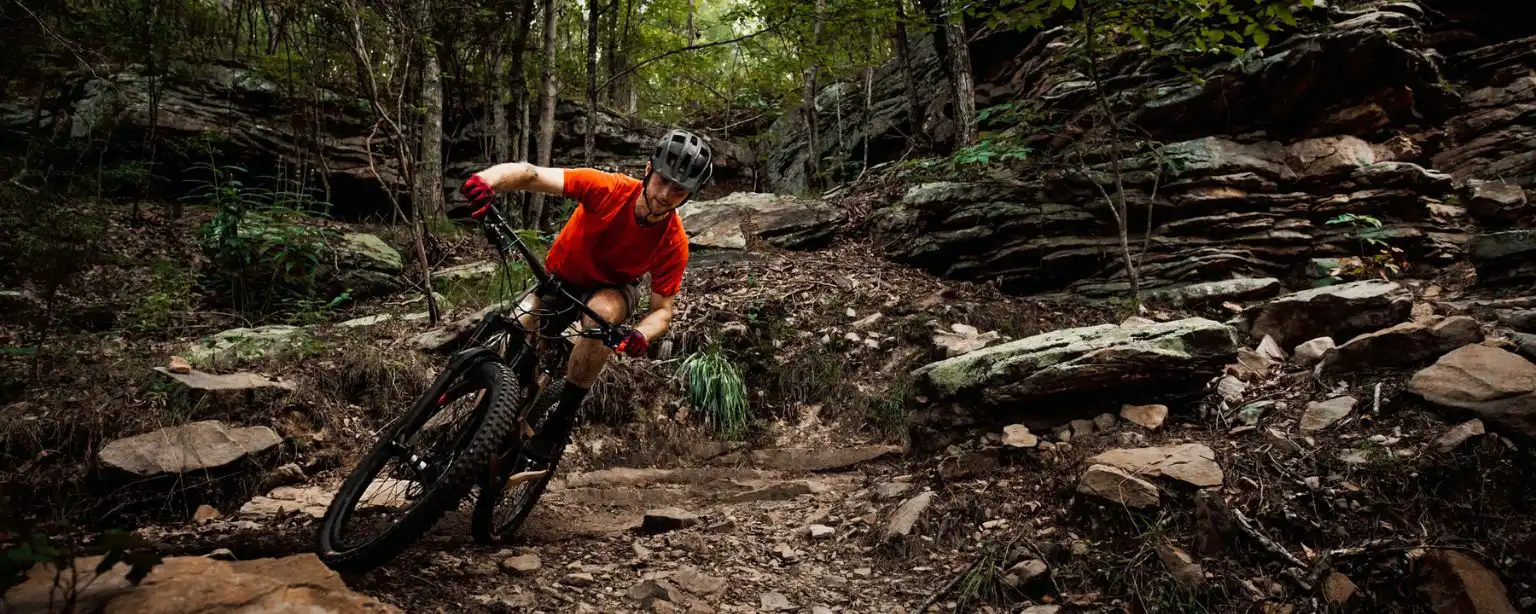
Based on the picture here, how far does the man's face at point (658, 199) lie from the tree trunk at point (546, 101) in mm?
6546

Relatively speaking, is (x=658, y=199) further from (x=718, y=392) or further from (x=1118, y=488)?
(x=718, y=392)

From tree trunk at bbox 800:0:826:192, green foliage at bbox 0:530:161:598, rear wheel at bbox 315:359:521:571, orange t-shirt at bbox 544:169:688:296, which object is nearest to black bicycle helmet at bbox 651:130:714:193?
orange t-shirt at bbox 544:169:688:296

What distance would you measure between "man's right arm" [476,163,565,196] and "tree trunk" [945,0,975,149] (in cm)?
Answer: 747

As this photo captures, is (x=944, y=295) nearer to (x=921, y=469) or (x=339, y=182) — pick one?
(x=921, y=469)

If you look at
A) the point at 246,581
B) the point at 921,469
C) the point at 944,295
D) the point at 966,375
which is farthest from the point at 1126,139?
the point at 246,581

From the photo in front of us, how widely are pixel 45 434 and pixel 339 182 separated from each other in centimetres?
747

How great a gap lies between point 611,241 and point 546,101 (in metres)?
6.89

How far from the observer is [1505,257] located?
545cm

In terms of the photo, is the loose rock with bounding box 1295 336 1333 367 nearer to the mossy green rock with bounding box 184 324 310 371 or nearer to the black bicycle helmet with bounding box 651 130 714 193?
the black bicycle helmet with bounding box 651 130 714 193

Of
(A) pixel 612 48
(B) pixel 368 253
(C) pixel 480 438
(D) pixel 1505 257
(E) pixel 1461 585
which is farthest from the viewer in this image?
(A) pixel 612 48

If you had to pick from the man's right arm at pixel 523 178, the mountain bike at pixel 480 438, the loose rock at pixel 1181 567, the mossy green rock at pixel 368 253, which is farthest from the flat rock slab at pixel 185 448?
the loose rock at pixel 1181 567

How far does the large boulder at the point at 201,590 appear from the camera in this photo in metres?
2.08

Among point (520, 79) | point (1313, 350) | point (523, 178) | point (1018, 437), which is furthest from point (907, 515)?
point (520, 79)

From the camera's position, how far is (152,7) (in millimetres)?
7840
